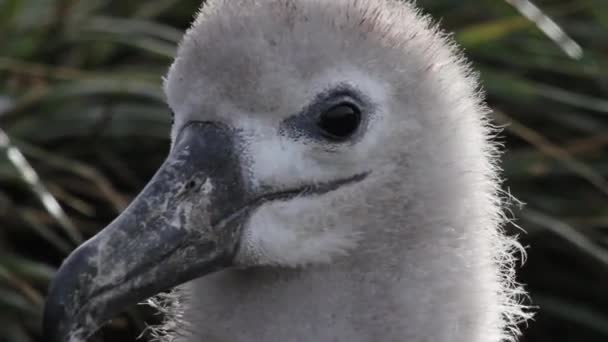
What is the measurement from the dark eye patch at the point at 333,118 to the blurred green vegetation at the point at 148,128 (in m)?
1.86

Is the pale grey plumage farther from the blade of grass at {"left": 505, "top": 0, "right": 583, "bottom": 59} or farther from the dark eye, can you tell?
the blade of grass at {"left": 505, "top": 0, "right": 583, "bottom": 59}

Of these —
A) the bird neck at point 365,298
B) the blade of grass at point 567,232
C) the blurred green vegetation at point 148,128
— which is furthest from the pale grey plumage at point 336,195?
the blade of grass at point 567,232

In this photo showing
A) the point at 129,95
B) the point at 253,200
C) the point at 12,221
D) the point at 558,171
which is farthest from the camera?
the point at 558,171

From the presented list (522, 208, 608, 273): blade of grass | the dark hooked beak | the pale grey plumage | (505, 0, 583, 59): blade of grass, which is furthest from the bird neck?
(505, 0, 583, 59): blade of grass

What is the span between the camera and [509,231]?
15.3 ft

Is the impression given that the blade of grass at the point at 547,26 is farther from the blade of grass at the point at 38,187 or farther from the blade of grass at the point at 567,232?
the blade of grass at the point at 38,187

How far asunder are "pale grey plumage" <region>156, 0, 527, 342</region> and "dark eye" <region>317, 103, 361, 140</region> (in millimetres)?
33

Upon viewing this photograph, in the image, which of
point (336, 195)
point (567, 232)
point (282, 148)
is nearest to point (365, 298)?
point (336, 195)

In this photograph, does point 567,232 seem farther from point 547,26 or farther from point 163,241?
point 163,241

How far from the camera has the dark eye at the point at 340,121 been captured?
2.35 m

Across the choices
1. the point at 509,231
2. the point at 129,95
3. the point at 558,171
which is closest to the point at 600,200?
the point at 558,171

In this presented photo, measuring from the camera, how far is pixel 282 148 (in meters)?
2.35

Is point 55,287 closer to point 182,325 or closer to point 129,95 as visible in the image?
point 182,325

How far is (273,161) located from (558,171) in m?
2.79
